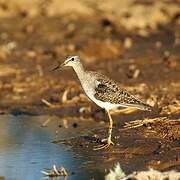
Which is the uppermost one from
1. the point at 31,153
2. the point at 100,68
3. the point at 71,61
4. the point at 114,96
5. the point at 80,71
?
the point at 71,61

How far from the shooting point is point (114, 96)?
10.9 meters

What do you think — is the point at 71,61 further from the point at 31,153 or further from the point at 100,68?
the point at 100,68

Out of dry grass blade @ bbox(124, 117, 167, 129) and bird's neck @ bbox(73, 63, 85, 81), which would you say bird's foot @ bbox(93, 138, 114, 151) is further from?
bird's neck @ bbox(73, 63, 85, 81)

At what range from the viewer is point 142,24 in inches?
846

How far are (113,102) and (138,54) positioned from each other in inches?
326

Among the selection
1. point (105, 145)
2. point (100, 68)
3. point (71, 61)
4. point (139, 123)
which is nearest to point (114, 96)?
point (139, 123)

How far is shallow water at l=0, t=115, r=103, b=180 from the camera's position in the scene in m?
9.20

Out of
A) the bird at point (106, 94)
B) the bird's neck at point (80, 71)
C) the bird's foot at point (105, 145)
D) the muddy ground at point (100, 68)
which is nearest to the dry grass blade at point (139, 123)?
the muddy ground at point (100, 68)

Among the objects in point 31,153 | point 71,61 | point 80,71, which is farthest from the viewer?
point 71,61

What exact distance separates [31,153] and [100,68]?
7481 mm

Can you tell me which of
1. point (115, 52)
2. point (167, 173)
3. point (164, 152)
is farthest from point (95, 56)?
point (167, 173)

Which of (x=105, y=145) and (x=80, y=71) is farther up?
(x=80, y=71)

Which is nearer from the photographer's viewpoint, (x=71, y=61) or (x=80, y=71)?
(x=80, y=71)

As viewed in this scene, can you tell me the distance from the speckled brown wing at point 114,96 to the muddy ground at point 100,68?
418mm
